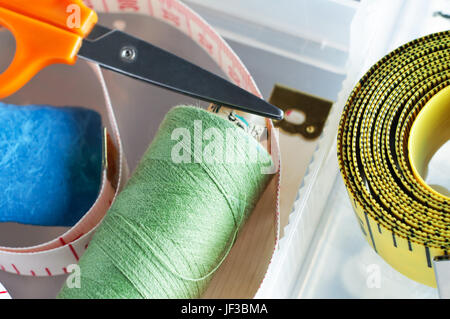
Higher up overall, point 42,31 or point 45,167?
point 42,31

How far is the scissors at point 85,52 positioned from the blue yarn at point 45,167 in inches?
3.6

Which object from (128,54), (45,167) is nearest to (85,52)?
(128,54)

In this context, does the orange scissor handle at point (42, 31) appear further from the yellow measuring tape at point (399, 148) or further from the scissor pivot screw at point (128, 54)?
the yellow measuring tape at point (399, 148)

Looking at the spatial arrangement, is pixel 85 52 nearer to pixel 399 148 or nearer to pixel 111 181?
pixel 111 181

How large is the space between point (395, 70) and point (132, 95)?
1.42ft

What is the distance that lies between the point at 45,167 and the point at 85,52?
6.5 inches

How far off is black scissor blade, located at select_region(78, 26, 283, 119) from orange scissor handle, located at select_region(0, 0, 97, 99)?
0.02 metres

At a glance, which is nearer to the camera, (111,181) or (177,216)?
(177,216)

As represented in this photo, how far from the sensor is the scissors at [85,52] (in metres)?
0.63

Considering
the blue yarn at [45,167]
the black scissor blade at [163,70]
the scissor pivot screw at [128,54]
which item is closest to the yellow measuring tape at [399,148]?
the black scissor blade at [163,70]

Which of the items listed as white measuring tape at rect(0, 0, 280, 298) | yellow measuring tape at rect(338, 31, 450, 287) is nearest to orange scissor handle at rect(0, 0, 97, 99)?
white measuring tape at rect(0, 0, 280, 298)

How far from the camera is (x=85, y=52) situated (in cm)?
65
